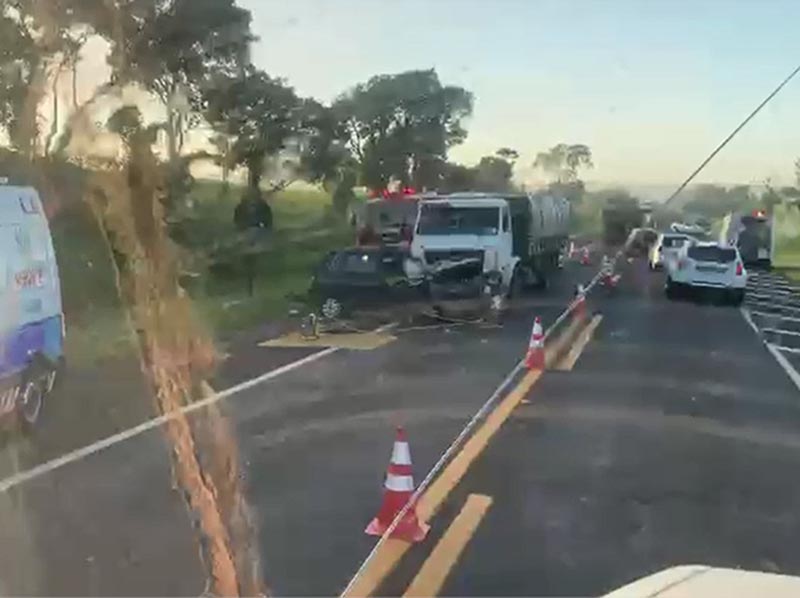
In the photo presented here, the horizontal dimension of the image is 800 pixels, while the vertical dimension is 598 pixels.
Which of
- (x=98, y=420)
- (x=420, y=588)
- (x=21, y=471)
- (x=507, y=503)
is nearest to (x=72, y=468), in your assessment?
(x=21, y=471)

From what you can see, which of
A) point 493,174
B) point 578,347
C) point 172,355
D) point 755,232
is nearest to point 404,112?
point 172,355

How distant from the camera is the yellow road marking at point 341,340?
15.4 m

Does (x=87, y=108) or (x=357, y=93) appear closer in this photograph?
(x=87, y=108)

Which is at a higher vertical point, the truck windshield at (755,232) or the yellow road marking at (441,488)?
the yellow road marking at (441,488)

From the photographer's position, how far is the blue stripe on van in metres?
7.83

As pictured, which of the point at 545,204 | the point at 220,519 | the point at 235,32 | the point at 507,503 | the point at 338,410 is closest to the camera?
the point at 220,519

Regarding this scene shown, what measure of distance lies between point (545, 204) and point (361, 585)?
22.8 meters

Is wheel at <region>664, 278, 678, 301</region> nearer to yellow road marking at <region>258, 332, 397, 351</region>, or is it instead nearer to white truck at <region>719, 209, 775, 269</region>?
white truck at <region>719, 209, 775, 269</region>

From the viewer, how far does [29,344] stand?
27.2 feet

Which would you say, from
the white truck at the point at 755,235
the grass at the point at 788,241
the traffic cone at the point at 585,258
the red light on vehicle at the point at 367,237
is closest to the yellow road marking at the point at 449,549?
the red light on vehicle at the point at 367,237

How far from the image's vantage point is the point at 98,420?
9250 millimetres

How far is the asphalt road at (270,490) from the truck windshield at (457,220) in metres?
8.05

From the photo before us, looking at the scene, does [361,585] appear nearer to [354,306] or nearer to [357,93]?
[357,93]

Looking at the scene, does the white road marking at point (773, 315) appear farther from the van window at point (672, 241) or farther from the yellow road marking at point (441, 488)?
the yellow road marking at point (441, 488)
